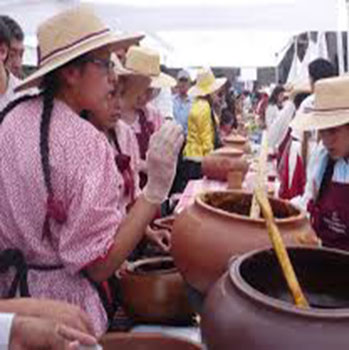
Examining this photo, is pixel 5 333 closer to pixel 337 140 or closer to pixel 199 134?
pixel 337 140

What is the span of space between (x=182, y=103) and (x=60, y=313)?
5.88m

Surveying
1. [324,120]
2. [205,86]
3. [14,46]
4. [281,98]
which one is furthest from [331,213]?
[281,98]

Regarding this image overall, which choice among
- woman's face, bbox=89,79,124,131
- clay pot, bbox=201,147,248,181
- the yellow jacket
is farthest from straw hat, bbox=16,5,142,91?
the yellow jacket

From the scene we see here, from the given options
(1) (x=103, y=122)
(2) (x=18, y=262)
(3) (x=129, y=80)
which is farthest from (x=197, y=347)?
(3) (x=129, y=80)

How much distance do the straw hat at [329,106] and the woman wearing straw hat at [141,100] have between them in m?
0.63

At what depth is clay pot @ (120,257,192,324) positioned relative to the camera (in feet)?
4.50

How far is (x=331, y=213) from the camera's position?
6.82ft

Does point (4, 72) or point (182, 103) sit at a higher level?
point (4, 72)

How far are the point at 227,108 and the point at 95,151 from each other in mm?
7856

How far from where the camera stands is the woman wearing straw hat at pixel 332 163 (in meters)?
2.00

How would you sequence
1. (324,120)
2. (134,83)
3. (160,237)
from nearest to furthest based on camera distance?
(160,237)
(324,120)
(134,83)

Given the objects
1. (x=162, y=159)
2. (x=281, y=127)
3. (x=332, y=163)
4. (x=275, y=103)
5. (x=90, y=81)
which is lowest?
(x=275, y=103)

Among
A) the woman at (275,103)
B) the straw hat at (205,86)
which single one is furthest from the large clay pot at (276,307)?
the woman at (275,103)

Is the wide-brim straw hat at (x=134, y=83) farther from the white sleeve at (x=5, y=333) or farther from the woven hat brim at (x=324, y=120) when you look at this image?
the white sleeve at (x=5, y=333)
